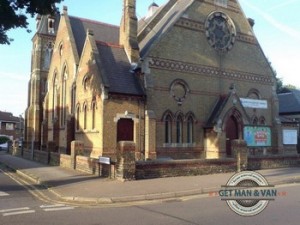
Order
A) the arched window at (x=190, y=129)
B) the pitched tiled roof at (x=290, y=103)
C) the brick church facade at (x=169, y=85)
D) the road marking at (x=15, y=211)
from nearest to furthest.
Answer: the road marking at (x=15, y=211) < the brick church facade at (x=169, y=85) < the arched window at (x=190, y=129) < the pitched tiled roof at (x=290, y=103)

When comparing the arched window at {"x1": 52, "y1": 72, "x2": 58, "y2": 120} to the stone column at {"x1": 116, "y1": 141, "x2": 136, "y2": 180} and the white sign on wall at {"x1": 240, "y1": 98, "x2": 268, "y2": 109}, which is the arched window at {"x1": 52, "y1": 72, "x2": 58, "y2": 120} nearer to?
the white sign on wall at {"x1": 240, "y1": 98, "x2": 268, "y2": 109}

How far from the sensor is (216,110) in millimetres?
26062

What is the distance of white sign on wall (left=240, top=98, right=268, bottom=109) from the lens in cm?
2805

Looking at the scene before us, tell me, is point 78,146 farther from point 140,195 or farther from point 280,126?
point 280,126

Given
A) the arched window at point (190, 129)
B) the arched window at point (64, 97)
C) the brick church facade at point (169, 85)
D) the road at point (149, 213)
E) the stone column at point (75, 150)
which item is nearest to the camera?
the road at point (149, 213)

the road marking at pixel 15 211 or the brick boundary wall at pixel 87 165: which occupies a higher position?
the brick boundary wall at pixel 87 165

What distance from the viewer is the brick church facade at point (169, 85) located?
2269cm

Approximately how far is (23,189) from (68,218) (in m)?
6.17

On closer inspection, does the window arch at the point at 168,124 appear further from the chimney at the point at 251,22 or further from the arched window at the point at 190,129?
the chimney at the point at 251,22

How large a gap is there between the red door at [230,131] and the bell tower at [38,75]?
22334 millimetres

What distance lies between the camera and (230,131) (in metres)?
26.2

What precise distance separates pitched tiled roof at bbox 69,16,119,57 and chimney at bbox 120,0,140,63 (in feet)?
22.2

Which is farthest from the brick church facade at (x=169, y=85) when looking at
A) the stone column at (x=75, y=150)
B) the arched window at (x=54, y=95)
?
the stone column at (x=75, y=150)

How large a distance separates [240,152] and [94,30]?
19721mm
